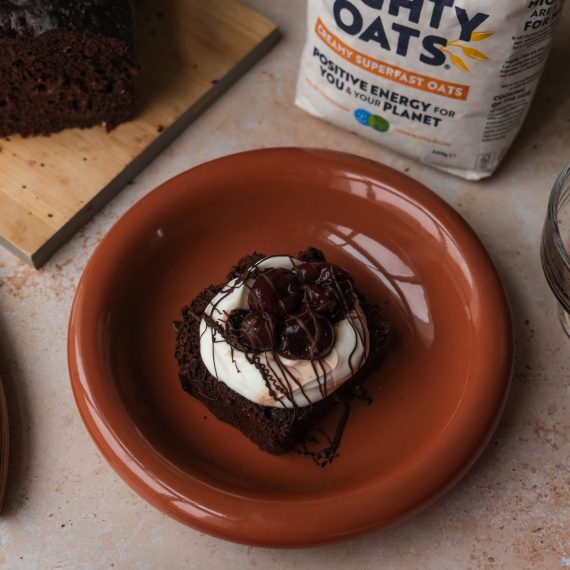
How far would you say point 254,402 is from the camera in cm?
153

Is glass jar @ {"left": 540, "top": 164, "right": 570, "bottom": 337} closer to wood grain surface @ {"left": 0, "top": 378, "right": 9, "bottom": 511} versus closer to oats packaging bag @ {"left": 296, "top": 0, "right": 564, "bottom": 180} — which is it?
oats packaging bag @ {"left": 296, "top": 0, "right": 564, "bottom": 180}

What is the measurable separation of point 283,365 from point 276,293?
0.12m

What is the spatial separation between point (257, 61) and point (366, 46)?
0.41 metres

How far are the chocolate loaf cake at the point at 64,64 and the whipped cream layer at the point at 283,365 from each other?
0.62 m

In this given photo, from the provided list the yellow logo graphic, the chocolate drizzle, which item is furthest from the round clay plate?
the yellow logo graphic

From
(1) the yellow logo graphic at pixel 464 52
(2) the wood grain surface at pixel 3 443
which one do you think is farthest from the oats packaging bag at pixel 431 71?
(2) the wood grain surface at pixel 3 443

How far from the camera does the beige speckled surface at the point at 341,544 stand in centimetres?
157

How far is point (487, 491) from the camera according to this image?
5.30ft

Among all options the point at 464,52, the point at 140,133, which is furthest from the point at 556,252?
the point at 140,133

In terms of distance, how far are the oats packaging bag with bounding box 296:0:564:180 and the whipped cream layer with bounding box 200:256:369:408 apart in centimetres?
49

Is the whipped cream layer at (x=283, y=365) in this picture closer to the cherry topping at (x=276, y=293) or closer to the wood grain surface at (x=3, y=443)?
the cherry topping at (x=276, y=293)

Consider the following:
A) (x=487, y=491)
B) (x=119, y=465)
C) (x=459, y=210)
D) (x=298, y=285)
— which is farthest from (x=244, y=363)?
(x=459, y=210)

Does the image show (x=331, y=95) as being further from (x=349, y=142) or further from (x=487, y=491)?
(x=487, y=491)

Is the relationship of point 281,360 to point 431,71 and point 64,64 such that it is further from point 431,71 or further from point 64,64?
point 64,64
